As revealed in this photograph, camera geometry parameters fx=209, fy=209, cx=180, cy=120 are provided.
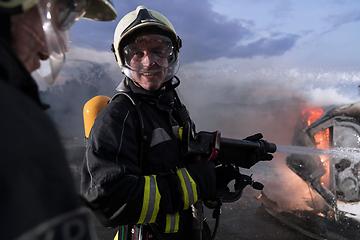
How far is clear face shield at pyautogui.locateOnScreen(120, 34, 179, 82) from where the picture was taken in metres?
2.28

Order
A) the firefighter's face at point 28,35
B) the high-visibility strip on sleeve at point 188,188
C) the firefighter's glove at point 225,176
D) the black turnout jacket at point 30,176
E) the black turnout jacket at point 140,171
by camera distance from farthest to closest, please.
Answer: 1. the firefighter's glove at point 225,176
2. the high-visibility strip on sleeve at point 188,188
3. the black turnout jacket at point 140,171
4. the firefighter's face at point 28,35
5. the black turnout jacket at point 30,176

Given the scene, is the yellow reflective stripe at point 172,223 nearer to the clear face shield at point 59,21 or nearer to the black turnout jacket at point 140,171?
the black turnout jacket at point 140,171

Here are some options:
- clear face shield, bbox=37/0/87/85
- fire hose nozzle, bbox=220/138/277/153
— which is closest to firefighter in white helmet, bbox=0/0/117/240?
clear face shield, bbox=37/0/87/85

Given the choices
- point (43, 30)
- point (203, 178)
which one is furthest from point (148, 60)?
point (43, 30)

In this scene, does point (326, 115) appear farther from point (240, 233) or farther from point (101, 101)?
point (101, 101)

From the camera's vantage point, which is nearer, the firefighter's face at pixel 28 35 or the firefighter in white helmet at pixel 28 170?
the firefighter in white helmet at pixel 28 170

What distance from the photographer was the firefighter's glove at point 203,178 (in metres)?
1.84

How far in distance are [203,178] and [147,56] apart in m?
1.40

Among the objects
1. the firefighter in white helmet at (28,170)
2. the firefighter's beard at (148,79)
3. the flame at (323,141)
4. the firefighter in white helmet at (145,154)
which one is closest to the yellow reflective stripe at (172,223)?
the firefighter in white helmet at (145,154)

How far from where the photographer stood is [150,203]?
1.59m

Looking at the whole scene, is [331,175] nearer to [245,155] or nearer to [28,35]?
[245,155]

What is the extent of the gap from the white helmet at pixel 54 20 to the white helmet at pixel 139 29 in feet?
3.87

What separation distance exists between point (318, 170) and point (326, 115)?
4.76 ft

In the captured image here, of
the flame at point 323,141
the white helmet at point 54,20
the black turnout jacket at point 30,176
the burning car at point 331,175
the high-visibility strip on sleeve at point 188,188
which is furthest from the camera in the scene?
the flame at point 323,141
